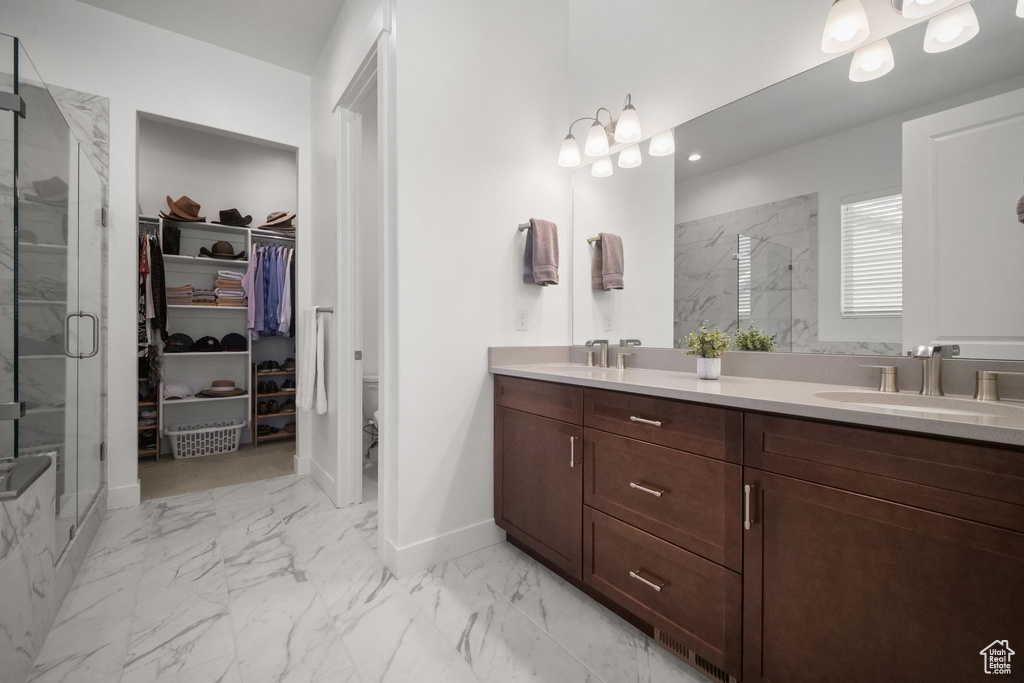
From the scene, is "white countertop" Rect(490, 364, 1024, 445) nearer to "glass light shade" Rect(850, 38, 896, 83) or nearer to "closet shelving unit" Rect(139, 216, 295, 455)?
"glass light shade" Rect(850, 38, 896, 83)

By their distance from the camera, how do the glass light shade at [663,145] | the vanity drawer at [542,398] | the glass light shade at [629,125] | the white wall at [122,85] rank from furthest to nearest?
the white wall at [122,85], the glass light shade at [629,125], the glass light shade at [663,145], the vanity drawer at [542,398]

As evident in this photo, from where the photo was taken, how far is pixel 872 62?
1376 millimetres

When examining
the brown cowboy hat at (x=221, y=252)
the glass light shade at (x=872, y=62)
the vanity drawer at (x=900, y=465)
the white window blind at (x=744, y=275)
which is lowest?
the vanity drawer at (x=900, y=465)

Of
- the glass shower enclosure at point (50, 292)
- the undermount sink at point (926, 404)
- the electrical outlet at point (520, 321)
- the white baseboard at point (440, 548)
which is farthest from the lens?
the electrical outlet at point (520, 321)

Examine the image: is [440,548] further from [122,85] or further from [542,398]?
[122,85]

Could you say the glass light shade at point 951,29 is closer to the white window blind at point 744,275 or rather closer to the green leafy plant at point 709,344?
the white window blind at point 744,275

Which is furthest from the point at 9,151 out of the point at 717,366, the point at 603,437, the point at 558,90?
the point at 717,366

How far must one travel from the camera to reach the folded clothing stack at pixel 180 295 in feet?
11.5

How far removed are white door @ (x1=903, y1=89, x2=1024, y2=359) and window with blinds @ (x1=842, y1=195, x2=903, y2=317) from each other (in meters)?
0.02

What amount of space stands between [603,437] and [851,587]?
2.44ft

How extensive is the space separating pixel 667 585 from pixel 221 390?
382cm

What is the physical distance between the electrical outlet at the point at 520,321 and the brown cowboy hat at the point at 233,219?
9.69 ft

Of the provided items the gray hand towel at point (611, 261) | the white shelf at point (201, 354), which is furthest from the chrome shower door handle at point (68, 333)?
the gray hand towel at point (611, 261)

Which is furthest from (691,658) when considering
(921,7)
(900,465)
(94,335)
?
(94,335)
